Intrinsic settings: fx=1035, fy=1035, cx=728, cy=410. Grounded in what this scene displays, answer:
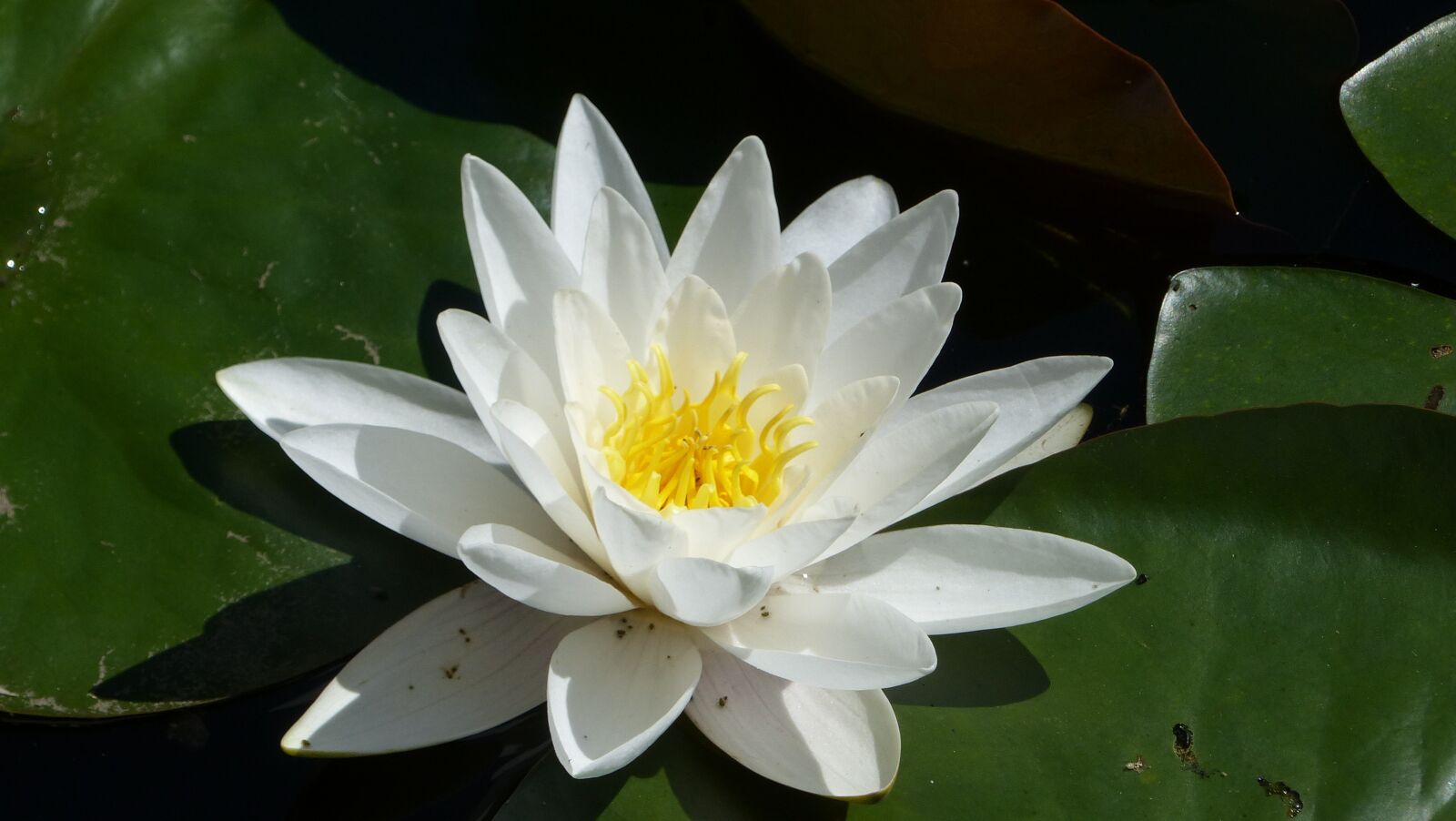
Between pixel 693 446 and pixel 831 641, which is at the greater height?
pixel 693 446

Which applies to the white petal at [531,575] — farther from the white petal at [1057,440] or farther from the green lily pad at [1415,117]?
the green lily pad at [1415,117]

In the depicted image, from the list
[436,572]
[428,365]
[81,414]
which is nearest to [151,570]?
[81,414]

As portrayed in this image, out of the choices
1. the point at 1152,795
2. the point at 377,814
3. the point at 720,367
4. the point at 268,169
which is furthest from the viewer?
the point at 268,169

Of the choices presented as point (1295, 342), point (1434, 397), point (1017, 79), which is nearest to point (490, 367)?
point (1017, 79)

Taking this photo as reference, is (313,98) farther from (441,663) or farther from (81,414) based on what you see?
(441,663)

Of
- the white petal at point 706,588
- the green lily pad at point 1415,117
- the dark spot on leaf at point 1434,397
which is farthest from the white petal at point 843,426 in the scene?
the green lily pad at point 1415,117

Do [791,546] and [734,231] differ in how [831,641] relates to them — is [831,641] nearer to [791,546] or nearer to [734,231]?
[791,546]
